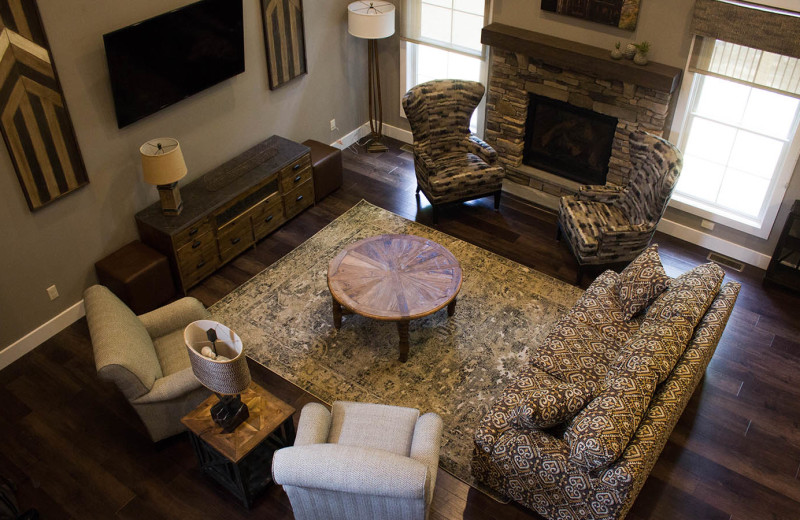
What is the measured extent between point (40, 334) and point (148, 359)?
1544 mm

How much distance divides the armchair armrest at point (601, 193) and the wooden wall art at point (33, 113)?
13.3ft

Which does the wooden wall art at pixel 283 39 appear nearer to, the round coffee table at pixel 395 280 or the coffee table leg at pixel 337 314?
the round coffee table at pixel 395 280

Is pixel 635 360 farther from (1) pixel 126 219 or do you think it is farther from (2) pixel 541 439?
(1) pixel 126 219

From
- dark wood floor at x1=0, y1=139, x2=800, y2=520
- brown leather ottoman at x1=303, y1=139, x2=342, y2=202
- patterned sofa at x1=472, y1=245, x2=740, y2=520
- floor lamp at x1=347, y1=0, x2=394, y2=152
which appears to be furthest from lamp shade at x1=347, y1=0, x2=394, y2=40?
patterned sofa at x1=472, y1=245, x2=740, y2=520

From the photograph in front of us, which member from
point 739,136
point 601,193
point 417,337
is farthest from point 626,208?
point 417,337

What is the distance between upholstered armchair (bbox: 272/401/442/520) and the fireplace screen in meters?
3.56

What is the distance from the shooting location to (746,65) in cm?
504

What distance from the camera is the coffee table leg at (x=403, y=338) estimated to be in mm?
4598

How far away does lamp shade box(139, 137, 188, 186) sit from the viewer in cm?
481

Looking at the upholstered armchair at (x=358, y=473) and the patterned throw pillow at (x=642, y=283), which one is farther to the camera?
the patterned throw pillow at (x=642, y=283)

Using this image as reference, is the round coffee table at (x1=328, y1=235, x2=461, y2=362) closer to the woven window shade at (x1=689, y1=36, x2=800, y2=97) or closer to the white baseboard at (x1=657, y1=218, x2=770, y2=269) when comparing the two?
the white baseboard at (x1=657, y1=218, x2=770, y2=269)

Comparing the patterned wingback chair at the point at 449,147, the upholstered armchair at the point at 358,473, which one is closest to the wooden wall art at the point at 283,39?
the patterned wingback chair at the point at 449,147

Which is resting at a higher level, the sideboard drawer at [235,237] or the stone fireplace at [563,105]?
the stone fireplace at [563,105]

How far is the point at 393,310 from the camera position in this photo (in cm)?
455
